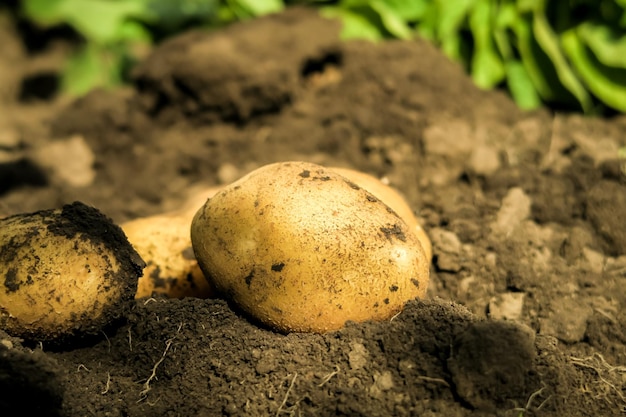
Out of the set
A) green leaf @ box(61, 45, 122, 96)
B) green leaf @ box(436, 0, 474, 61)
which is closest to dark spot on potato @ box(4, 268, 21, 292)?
green leaf @ box(61, 45, 122, 96)

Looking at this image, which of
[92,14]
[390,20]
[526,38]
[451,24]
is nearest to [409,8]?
[390,20]

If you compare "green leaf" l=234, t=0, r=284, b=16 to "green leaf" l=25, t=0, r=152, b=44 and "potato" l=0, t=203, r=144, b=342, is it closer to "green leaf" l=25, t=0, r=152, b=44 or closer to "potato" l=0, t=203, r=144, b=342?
"green leaf" l=25, t=0, r=152, b=44

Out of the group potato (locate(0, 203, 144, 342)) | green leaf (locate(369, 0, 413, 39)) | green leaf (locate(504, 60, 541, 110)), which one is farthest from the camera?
green leaf (locate(369, 0, 413, 39))

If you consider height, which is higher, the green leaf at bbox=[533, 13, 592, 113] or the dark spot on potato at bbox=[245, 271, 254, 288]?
the green leaf at bbox=[533, 13, 592, 113]

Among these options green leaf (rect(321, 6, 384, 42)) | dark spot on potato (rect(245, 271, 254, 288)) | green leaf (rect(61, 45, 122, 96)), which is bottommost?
green leaf (rect(61, 45, 122, 96))

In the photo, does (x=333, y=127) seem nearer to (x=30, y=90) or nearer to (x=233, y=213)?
(x=233, y=213)

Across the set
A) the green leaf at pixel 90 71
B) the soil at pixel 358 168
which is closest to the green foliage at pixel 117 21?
the green leaf at pixel 90 71

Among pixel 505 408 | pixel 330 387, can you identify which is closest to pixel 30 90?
pixel 330 387

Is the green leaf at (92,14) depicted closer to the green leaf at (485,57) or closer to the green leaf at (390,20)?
the green leaf at (390,20)
